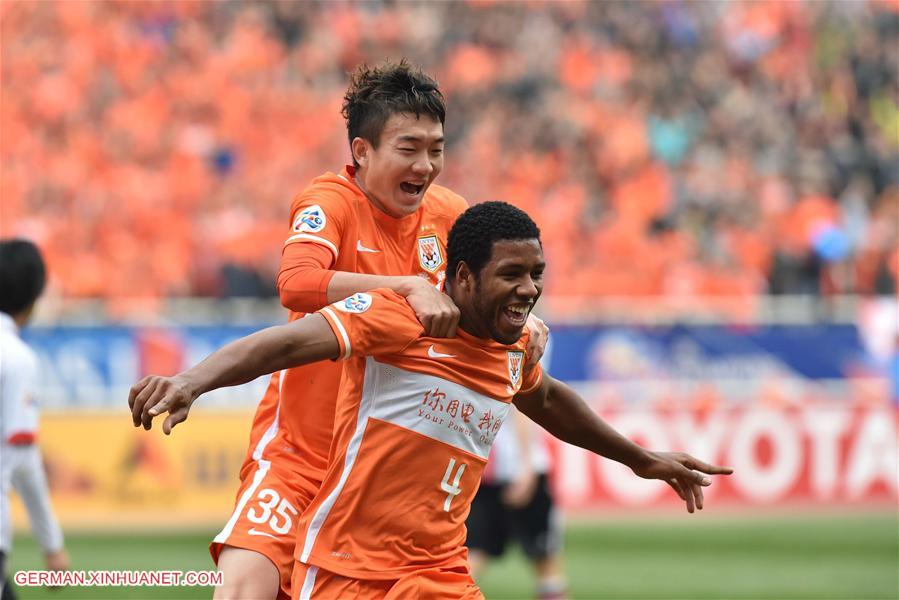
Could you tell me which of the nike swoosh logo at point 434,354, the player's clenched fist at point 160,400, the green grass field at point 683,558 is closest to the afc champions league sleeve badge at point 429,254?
the nike swoosh logo at point 434,354

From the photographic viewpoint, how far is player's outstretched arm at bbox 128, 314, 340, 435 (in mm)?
3615

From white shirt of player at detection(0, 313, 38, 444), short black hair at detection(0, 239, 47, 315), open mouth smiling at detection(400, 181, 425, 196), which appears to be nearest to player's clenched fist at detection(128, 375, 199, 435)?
open mouth smiling at detection(400, 181, 425, 196)

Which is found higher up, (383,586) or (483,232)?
(483,232)

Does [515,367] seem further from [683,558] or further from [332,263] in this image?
[683,558]

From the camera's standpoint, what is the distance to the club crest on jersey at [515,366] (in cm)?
441

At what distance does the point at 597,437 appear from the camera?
4.91m

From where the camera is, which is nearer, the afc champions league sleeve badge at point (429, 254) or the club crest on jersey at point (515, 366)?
the club crest on jersey at point (515, 366)

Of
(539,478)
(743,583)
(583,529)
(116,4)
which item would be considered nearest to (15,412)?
(539,478)

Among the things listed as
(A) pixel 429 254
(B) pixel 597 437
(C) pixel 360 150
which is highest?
(C) pixel 360 150

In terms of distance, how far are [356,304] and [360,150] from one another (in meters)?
0.99

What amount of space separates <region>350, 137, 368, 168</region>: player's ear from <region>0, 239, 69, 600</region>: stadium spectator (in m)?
1.73

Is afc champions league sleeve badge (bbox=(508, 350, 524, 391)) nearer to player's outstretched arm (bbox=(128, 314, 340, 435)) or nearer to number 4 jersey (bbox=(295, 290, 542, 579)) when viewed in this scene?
number 4 jersey (bbox=(295, 290, 542, 579))

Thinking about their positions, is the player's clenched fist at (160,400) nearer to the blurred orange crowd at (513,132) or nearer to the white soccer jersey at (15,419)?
the white soccer jersey at (15,419)

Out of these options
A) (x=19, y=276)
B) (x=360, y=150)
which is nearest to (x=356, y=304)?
(x=360, y=150)
